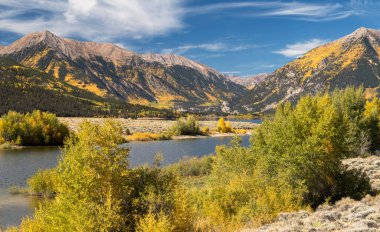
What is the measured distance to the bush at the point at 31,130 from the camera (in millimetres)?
124000

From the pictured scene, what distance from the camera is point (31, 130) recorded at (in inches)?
5034

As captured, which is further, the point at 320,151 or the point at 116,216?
the point at 320,151

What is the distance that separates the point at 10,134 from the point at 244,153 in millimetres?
105153

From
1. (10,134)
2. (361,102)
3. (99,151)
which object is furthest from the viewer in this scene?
(10,134)

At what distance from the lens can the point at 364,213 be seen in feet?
73.2

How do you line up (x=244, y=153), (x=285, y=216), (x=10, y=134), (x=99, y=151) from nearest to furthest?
(x=99, y=151), (x=285, y=216), (x=244, y=153), (x=10, y=134)

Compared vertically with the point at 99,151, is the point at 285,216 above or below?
below

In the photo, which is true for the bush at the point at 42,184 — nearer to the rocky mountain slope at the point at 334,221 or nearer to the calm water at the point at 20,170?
the calm water at the point at 20,170

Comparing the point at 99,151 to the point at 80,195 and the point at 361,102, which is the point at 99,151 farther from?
the point at 361,102

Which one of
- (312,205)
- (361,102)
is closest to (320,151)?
(312,205)

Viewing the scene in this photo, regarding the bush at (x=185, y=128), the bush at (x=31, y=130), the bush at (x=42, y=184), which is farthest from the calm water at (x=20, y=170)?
the bush at (x=185, y=128)

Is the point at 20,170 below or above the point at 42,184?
below

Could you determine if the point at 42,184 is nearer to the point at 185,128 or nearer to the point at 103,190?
the point at 103,190

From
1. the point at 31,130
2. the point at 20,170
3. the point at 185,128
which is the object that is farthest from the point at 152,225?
the point at 185,128
